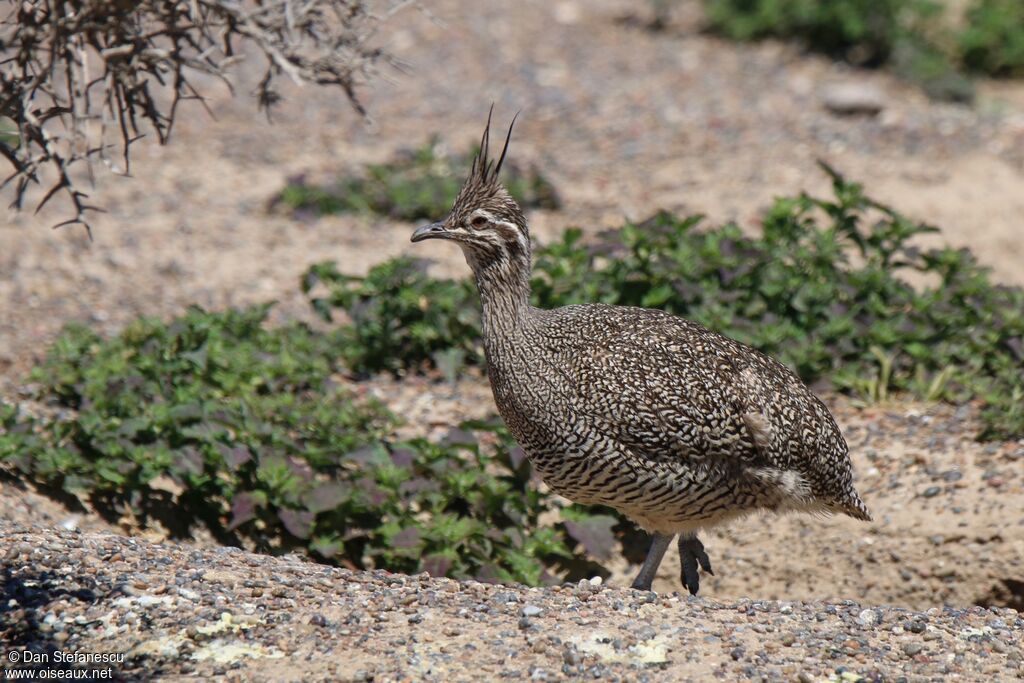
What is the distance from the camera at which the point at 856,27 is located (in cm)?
1387

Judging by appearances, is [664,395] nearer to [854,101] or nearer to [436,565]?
[436,565]

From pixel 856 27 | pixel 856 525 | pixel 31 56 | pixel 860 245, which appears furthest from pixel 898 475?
pixel 856 27

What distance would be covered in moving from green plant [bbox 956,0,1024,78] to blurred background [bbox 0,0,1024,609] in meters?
0.03

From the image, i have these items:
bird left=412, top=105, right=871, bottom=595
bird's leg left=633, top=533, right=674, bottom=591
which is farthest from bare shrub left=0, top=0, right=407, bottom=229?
bird's leg left=633, top=533, right=674, bottom=591

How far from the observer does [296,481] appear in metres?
6.08

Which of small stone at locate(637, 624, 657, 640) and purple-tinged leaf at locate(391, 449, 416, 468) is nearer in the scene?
small stone at locate(637, 624, 657, 640)

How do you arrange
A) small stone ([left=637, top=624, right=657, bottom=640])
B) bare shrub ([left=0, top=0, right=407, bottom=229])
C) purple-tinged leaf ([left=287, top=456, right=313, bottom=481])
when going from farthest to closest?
purple-tinged leaf ([left=287, top=456, right=313, bottom=481])
small stone ([left=637, top=624, right=657, bottom=640])
bare shrub ([left=0, top=0, right=407, bottom=229])

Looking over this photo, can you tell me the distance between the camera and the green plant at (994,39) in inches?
550

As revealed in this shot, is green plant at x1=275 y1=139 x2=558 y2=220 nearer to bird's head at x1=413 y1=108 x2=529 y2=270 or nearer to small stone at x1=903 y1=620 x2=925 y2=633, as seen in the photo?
bird's head at x1=413 y1=108 x2=529 y2=270

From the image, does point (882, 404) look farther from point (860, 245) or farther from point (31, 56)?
point (31, 56)

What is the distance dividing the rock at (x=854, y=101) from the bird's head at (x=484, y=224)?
320 inches

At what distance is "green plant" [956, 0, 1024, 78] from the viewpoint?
45.8 feet

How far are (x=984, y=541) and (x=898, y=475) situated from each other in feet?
2.02

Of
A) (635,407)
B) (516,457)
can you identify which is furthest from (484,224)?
(516,457)
